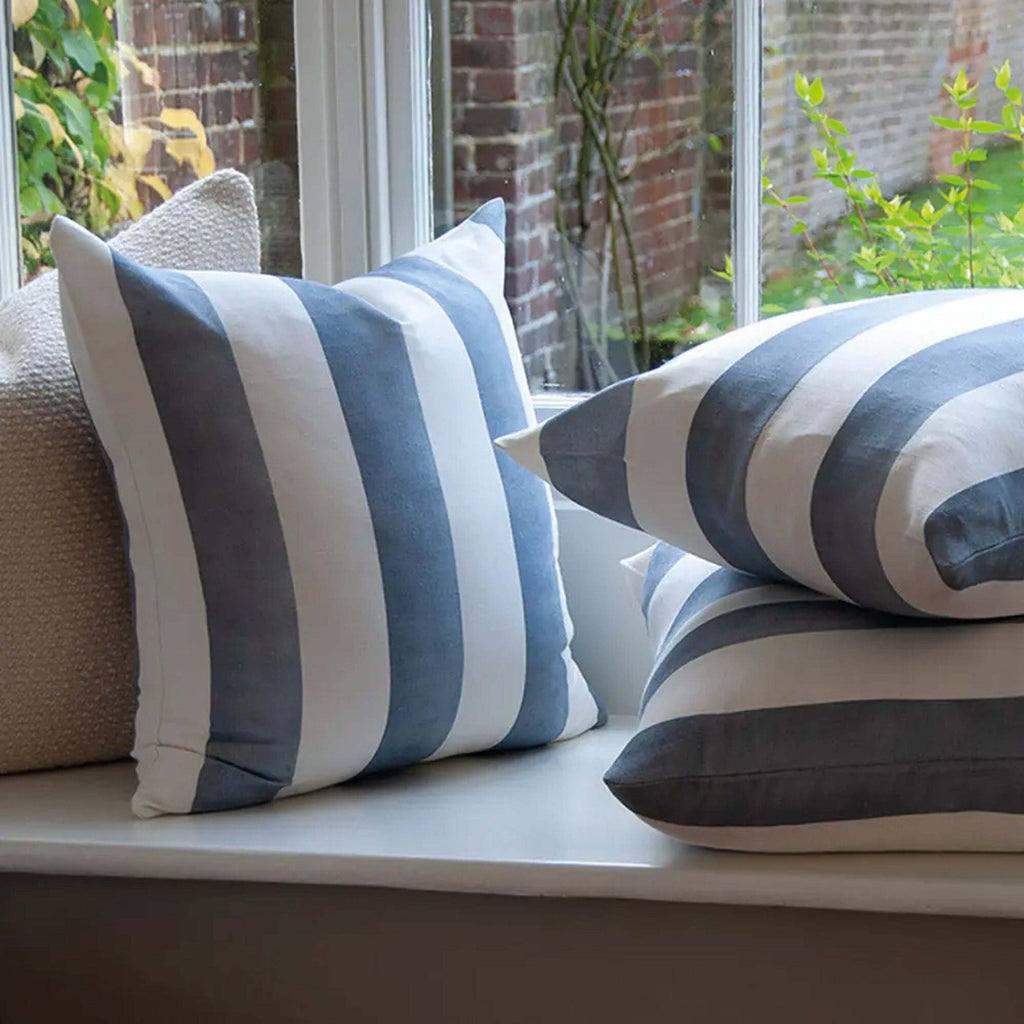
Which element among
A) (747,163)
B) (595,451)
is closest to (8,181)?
(747,163)

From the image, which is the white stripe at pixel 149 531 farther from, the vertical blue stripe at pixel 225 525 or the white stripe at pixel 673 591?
the white stripe at pixel 673 591

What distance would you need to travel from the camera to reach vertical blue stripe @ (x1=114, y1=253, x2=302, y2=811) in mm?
1300

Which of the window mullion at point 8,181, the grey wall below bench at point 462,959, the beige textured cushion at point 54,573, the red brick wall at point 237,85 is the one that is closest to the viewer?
the grey wall below bench at point 462,959

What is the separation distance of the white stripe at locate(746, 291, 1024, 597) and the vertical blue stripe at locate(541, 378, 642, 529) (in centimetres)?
13

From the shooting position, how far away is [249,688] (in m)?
1.31

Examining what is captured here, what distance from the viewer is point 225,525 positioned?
1304 millimetres

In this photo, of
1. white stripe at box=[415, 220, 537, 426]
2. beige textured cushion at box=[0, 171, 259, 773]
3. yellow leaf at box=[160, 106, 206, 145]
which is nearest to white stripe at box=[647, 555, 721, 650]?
white stripe at box=[415, 220, 537, 426]

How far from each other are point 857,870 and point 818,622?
19cm

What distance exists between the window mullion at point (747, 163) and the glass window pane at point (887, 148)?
11 mm

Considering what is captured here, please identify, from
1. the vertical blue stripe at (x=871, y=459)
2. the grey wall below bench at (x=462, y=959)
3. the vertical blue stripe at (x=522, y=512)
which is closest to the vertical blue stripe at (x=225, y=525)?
the grey wall below bench at (x=462, y=959)

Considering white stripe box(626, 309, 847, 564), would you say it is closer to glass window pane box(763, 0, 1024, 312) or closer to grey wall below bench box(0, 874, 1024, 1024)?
grey wall below bench box(0, 874, 1024, 1024)

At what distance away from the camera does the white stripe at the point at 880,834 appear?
3.66 ft

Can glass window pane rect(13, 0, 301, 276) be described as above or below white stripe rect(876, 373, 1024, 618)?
above

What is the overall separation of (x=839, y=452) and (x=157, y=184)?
1.03 meters
